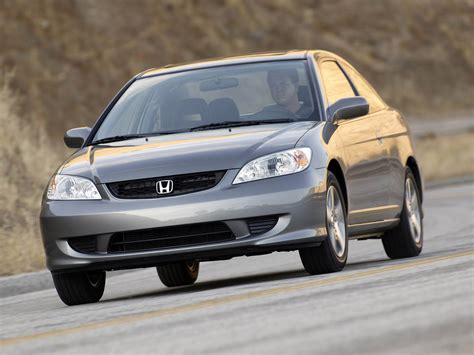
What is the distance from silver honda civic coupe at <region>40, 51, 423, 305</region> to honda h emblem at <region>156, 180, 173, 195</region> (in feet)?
0.05

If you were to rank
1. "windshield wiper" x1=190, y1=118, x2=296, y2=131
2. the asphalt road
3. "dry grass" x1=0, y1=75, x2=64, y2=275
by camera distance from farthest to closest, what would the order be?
"dry grass" x1=0, y1=75, x2=64, y2=275 < "windshield wiper" x1=190, y1=118, x2=296, y2=131 < the asphalt road

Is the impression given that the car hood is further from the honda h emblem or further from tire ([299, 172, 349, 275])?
tire ([299, 172, 349, 275])

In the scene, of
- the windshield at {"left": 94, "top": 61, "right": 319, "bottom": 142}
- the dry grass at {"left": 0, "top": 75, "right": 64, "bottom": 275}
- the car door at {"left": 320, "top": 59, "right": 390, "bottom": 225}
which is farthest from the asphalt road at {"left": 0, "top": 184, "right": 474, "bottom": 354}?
the dry grass at {"left": 0, "top": 75, "right": 64, "bottom": 275}

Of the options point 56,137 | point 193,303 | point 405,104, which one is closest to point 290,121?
point 193,303

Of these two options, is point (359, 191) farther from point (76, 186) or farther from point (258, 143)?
point (76, 186)

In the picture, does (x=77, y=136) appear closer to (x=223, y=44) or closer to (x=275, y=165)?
(x=275, y=165)

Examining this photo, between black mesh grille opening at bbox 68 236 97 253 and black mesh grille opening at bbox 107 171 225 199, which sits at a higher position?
black mesh grille opening at bbox 107 171 225 199

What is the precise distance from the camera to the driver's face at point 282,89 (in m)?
11.0

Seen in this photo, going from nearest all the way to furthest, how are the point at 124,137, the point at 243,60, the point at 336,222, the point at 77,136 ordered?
1. the point at 336,222
2. the point at 124,137
3. the point at 77,136
4. the point at 243,60

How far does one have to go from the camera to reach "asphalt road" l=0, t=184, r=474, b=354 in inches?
254

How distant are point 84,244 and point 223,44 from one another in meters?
42.7

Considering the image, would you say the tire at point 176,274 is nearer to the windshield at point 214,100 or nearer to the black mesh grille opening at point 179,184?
the windshield at point 214,100

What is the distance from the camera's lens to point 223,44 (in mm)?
52469

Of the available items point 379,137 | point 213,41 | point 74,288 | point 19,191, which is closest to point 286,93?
point 379,137
